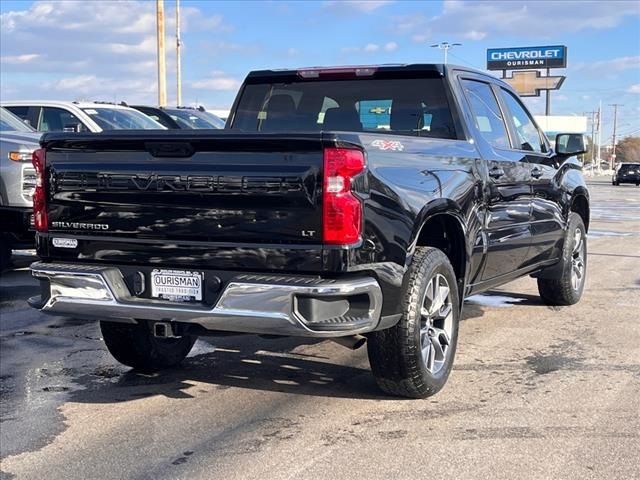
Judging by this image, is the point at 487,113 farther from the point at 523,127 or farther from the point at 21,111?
the point at 21,111

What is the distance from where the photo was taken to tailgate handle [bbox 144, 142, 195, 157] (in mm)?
4176

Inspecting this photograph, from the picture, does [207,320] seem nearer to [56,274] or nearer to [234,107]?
[56,274]

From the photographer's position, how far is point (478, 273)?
18.3ft

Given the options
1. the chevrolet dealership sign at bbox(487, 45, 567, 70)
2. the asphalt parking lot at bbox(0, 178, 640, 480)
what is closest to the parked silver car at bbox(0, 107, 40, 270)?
the asphalt parking lot at bbox(0, 178, 640, 480)

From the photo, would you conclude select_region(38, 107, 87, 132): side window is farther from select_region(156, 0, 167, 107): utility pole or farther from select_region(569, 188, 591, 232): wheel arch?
select_region(156, 0, 167, 107): utility pole

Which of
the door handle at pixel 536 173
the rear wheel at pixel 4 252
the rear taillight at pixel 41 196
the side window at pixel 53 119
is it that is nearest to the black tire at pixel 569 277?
the door handle at pixel 536 173

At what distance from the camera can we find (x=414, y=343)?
448cm

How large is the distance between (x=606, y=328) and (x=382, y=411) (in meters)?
3.00

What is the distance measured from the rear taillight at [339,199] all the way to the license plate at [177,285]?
2.55ft

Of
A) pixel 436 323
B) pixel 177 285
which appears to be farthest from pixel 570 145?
pixel 177 285

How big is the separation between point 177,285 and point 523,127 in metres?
3.86

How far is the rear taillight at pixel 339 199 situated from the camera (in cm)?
390

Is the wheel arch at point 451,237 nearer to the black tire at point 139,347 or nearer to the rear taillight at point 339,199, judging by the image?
the rear taillight at point 339,199

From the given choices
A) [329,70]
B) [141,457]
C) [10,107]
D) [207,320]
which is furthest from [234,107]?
[10,107]
